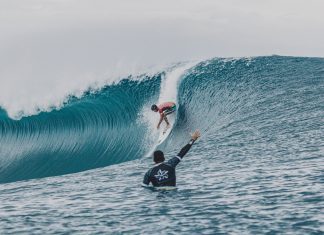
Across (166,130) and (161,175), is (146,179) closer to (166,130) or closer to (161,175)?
(161,175)

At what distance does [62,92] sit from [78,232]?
2061 centimetres

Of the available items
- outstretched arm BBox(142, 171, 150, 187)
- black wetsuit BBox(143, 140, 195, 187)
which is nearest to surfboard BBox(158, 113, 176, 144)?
outstretched arm BBox(142, 171, 150, 187)

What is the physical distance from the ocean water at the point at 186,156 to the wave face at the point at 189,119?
0.19 ft

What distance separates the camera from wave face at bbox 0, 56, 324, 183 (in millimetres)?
17469

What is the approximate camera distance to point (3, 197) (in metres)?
13.5

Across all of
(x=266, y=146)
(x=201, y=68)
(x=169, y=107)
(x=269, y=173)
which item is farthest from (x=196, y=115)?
(x=269, y=173)

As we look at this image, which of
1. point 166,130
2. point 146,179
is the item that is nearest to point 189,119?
point 166,130

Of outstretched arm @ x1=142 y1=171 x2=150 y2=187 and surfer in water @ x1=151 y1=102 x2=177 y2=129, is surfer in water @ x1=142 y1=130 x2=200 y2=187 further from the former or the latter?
surfer in water @ x1=151 y1=102 x2=177 y2=129

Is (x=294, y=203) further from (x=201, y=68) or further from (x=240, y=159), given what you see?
(x=201, y=68)

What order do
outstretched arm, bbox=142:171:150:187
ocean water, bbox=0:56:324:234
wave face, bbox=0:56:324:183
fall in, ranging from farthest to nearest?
1. wave face, bbox=0:56:324:183
2. outstretched arm, bbox=142:171:150:187
3. ocean water, bbox=0:56:324:234

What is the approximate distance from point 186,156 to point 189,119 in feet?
22.9

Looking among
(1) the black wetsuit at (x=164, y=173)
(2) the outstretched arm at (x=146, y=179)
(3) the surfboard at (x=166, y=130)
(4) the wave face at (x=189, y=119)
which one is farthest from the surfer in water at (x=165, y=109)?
(1) the black wetsuit at (x=164, y=173)

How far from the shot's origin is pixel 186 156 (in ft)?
53.3

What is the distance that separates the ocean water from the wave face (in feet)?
0.19
